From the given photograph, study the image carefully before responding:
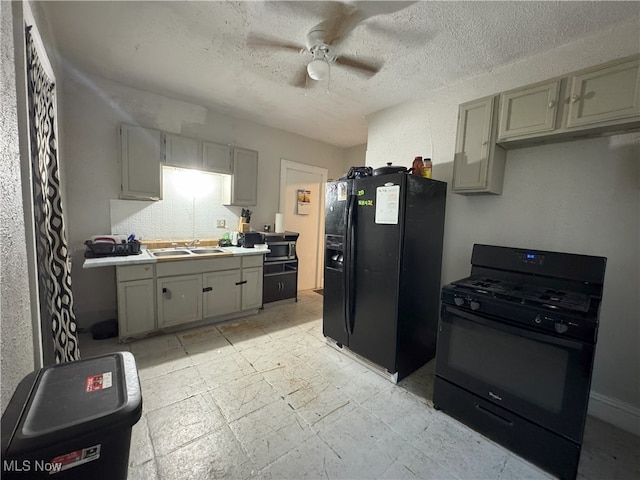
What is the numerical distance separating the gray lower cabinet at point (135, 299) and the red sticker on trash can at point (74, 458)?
6.98 feet

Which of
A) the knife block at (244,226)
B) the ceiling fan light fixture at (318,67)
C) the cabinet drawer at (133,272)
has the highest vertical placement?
the ceiling fan light fixture at (318,67)

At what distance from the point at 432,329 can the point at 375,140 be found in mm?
2136

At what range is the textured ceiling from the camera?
161cm

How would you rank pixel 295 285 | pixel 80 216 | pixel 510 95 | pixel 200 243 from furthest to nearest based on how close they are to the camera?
pixel 295 285, pixel 200 243, pixel 80 216, pixel 510 95

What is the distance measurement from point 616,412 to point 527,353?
103 cm

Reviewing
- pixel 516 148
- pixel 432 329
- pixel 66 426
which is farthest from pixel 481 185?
pixel 66 426

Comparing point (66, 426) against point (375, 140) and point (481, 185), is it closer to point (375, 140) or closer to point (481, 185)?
point (481, 185)

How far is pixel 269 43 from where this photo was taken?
1938 millimetres

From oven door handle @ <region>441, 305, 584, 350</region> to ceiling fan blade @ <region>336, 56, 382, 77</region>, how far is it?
1951 mm

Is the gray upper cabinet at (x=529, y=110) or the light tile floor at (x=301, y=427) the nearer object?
the light tile floor at (x=301, y=427)

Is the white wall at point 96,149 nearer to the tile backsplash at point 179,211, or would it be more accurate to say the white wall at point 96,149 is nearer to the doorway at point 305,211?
the tile backsplash at point 179,211

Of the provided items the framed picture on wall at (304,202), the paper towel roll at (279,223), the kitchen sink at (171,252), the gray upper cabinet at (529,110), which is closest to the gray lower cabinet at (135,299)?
the kitchen sink at (171,252)

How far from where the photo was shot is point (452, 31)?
176 cm

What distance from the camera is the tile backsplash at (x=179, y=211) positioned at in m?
2.90
